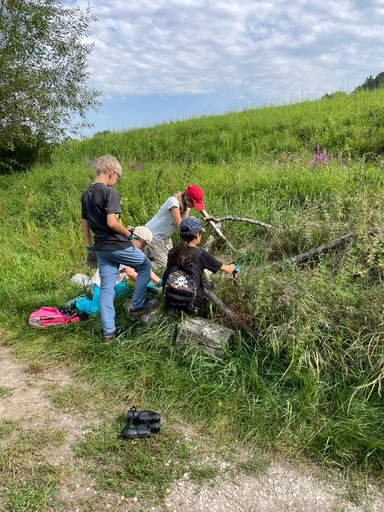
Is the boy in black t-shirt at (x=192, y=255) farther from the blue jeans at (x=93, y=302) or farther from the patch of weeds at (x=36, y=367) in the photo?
the patch of weeds at (x=36, y=367)

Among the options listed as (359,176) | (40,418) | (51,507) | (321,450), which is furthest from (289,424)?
(359,176)

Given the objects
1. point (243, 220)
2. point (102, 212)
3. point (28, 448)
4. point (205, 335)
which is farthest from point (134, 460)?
point (243, 220)

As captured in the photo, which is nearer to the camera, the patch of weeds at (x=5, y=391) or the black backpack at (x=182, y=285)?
the patch of weeds at (x=5, y=391)

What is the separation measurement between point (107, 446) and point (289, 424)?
4.88 feet

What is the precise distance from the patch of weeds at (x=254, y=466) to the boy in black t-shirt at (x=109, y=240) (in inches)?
77.6

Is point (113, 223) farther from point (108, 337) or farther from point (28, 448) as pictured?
point (28, 448)

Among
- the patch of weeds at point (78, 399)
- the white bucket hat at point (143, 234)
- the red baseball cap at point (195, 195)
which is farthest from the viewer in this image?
the white bucket hat at point (143, 234)

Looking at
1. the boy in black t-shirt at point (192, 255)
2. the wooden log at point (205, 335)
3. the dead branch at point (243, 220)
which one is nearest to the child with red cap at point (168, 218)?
the dead branch at point (243, 220)

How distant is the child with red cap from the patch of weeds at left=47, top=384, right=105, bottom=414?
2286mm

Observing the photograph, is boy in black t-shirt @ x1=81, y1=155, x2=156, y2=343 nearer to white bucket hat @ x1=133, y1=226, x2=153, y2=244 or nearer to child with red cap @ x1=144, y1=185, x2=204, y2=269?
white bucket hat @ x1=133, y1=226, x2=153, y2=244

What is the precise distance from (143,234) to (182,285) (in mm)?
1532

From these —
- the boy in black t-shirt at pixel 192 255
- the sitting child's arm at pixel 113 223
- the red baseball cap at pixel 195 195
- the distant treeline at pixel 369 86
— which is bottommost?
the boy in black t-shirt at pixel 192 255

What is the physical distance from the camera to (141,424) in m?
2.90

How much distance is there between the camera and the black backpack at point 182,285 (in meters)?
3.62
